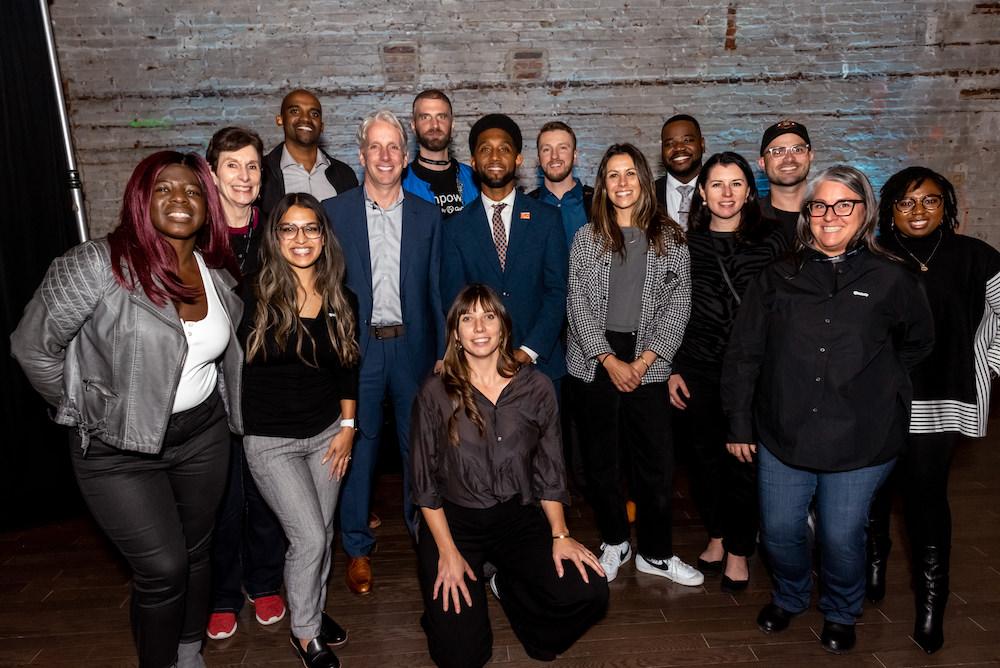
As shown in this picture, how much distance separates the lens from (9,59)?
12.7 feet

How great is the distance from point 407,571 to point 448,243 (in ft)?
4.86

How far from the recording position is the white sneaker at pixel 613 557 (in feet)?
10.8

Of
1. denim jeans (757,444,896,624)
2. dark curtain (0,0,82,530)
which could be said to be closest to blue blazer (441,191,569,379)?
denim jeans (757,444,896,624)

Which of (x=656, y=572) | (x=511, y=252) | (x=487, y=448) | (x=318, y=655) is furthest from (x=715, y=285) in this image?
(x=318, y=655)

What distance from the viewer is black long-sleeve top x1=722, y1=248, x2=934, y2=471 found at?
8.09 feet

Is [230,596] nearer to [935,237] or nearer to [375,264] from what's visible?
[375,264]

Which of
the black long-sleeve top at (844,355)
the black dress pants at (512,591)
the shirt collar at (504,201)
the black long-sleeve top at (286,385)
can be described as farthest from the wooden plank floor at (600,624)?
the shirt collar at (504,201)

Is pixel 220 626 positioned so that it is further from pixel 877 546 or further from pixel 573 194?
pixel 877 546

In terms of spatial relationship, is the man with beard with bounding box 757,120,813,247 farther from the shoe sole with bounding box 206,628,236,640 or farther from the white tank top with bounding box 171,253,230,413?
the shoe sole with bounding box 206,628,236,640

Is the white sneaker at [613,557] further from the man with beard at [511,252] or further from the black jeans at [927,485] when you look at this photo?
the black jeans at [927,485]

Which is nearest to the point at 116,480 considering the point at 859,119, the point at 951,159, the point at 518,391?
the point at 518,391

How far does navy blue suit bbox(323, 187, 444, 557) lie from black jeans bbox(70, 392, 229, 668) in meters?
0.86

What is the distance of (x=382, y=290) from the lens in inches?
126

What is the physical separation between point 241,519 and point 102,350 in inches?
42.3
